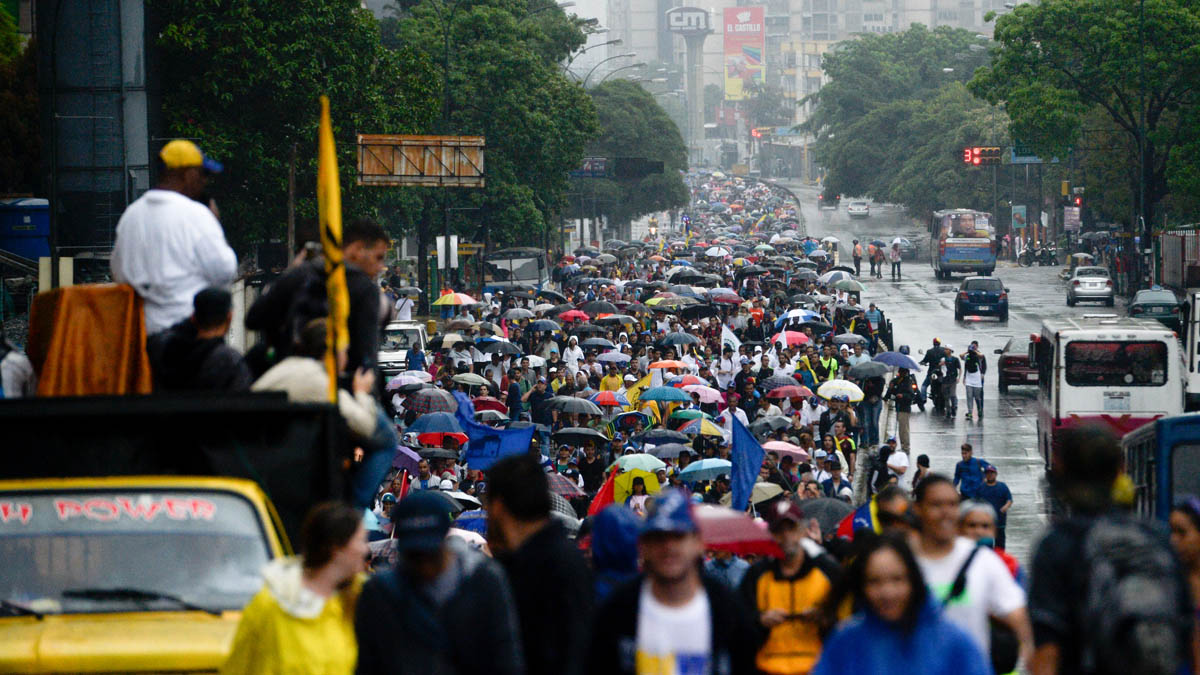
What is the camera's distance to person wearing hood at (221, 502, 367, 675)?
18.3 feet

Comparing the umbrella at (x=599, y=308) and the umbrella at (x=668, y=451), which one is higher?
the umbrella at (x=599, y=308)

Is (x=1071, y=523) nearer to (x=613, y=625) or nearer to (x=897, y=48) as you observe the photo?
(x=613, y=625)

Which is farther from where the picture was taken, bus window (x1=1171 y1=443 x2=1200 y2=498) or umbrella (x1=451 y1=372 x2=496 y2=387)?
umbrella (x1=451 y1=372 x2=496 y2=387)

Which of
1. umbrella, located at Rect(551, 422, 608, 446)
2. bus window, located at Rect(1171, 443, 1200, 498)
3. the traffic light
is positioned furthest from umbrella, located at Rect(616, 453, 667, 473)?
the traffic light

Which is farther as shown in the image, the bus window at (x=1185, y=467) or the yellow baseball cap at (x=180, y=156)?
the bus window at (x=1185, y=467)

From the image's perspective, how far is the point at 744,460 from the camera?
16.2 metres

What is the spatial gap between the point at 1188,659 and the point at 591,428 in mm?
18188

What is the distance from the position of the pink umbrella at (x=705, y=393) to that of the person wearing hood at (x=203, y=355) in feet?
57.9

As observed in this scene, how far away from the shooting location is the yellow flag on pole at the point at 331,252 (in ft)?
21.8

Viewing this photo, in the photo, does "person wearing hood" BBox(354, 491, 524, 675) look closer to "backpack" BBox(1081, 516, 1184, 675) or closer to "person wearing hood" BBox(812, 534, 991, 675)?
"person wearing hood" BBox(812, 534, 991, 675)

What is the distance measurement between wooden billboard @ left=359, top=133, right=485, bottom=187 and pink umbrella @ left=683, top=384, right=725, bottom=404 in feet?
44.4

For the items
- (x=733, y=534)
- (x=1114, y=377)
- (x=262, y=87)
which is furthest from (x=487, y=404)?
(x=733, y=534)

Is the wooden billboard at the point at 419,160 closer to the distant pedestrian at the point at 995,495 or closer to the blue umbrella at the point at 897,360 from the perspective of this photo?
the blue umbrella at the point at 897,360

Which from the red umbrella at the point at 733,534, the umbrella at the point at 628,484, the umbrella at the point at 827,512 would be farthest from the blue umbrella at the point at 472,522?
the red umbrella at the point at 733,534
